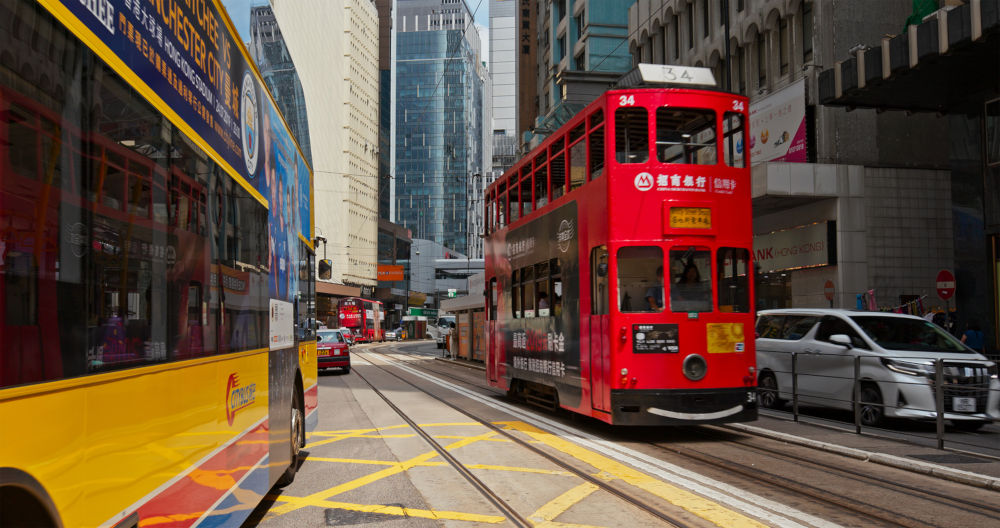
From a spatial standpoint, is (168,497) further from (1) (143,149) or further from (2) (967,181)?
(2) (967,181)

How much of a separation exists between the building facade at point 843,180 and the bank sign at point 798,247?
0.12 ft

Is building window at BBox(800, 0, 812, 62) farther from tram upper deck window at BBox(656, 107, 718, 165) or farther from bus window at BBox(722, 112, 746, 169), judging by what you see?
tram upper deck window at BBox(656, 107, 718, 165)

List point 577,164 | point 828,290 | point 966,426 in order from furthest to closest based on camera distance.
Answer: point 828,290
point 966,426
point 577,164

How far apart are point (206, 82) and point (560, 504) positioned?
4.13m

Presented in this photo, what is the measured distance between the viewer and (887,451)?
9.04 m

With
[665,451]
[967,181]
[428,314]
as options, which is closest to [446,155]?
[428,314]

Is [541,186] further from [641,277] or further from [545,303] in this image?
[641,277]

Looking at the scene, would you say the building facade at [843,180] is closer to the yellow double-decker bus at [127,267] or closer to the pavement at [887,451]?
the pavement at [887,451]

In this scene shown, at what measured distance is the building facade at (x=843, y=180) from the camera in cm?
2322

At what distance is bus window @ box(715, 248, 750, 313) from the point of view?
33.7ft

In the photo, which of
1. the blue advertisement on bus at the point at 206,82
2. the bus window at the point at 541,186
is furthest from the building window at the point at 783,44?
the blue advertisement on bus at the point at 206,82

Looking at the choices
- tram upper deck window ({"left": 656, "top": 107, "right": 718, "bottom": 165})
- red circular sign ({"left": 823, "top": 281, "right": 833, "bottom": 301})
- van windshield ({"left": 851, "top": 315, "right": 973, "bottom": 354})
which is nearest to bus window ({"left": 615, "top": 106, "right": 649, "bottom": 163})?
tram upper deck window ({"left": 656, "top": 107, "right": 718, "bottom": 165})

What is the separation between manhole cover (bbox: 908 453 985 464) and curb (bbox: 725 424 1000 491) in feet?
1.06

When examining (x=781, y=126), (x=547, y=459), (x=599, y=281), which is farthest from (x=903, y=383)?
(x=781, y=126)
